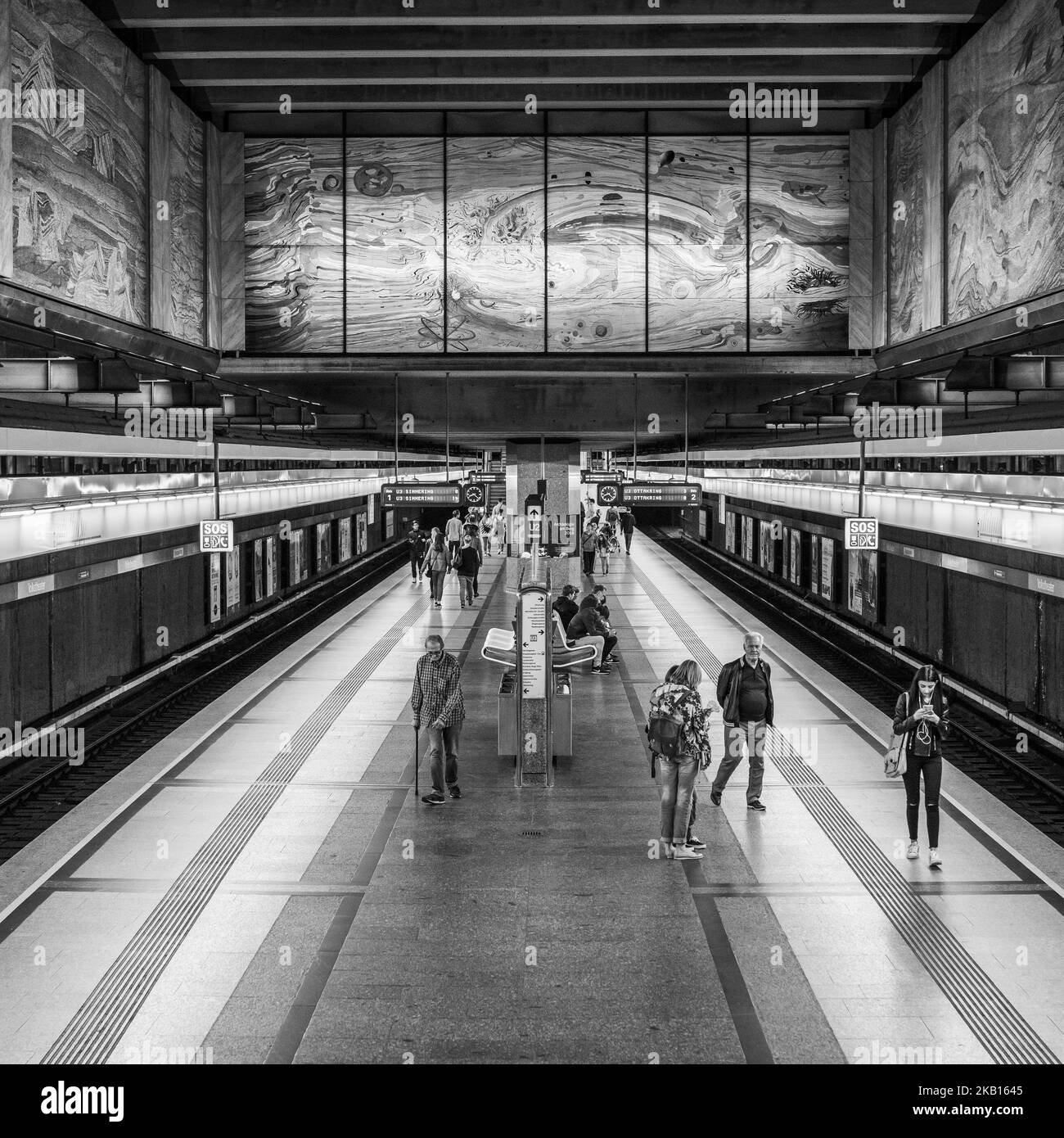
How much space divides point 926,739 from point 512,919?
9.77ft

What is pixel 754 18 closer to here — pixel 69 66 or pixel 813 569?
pixel 69 66

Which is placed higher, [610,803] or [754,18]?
[754,18]

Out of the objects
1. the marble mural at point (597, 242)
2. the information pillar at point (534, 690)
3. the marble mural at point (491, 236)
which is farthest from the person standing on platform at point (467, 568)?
the information pillar at point (534, 690)

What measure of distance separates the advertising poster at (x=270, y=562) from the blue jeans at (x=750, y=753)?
52.1 ft

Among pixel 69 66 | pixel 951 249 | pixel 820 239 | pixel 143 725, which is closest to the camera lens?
pixel 143 725

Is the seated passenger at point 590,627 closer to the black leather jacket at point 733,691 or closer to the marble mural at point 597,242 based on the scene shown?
the black leather jacket at point 733,691

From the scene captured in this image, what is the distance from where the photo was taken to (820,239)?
74.7 ft

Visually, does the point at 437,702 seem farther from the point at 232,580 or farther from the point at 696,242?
the point at 696,242

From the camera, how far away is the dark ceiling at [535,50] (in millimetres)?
16984

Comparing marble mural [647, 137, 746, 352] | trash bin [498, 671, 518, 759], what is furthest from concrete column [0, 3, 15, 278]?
marble mural [647, 137, 746, 352]

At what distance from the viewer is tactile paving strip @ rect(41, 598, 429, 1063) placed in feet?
19.0

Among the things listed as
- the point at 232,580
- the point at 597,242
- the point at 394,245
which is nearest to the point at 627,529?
the point at 597,242

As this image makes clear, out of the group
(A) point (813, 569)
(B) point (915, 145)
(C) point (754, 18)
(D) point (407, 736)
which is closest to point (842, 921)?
(D) point (407, 736)
